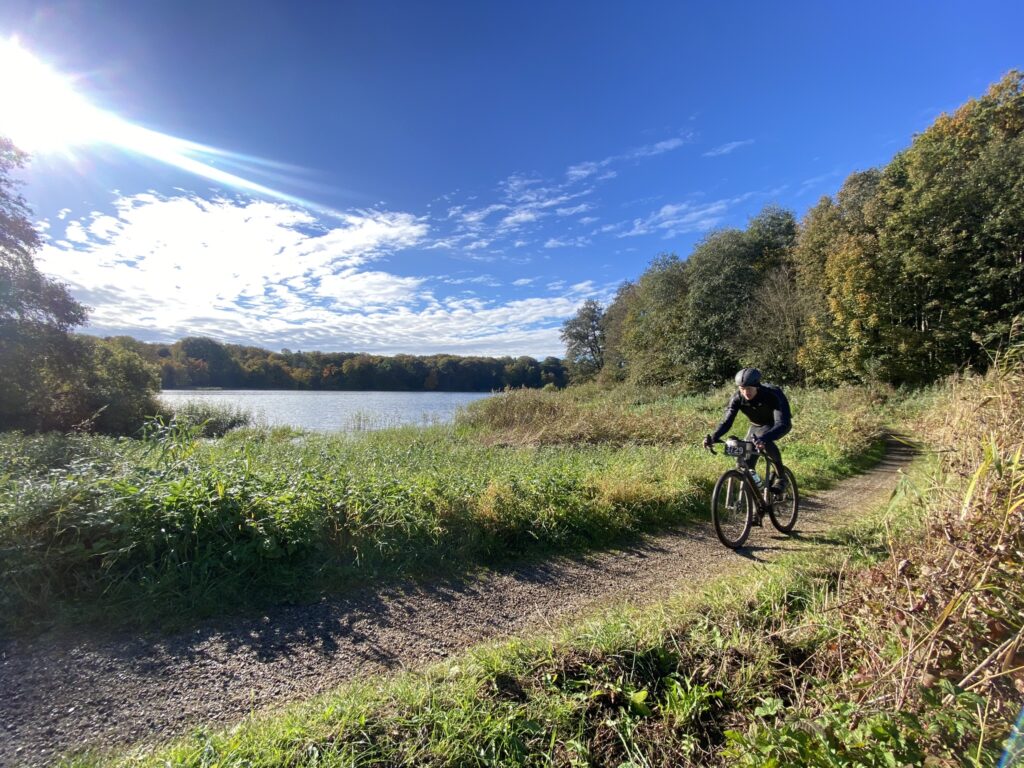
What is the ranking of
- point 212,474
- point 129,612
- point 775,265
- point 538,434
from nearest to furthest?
point 129,612 < point 212,474 < point 538,434 < point 775,265

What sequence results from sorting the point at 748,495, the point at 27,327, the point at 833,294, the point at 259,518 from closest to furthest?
1. the point at 259,518
2. the point at 748,495
3. the point at 27,327
4. the point at 833,294

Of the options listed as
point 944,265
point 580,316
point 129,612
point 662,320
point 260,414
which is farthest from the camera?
point 580,316

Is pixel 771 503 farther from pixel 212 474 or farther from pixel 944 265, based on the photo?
pixel 944 265

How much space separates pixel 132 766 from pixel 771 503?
573 cm

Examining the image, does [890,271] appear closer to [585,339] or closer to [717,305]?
[717,305]

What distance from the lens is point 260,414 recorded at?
62.2 feet

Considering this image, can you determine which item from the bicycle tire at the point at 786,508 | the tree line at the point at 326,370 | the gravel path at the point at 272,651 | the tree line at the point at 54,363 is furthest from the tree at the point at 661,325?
the gravel path at the point at 272,651

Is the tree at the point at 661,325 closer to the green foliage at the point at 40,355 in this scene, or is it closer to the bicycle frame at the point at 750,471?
the bicycle frame at the point at 750,471

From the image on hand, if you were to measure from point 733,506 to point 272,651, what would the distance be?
4703 millimetres

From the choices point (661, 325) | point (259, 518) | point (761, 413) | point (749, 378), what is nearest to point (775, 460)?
point (761, 413)

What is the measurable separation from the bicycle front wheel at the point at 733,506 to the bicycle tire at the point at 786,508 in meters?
0.32

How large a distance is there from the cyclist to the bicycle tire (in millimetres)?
135

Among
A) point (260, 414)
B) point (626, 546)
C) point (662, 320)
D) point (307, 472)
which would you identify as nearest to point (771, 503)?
point (626, 546)

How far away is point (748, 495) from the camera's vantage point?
498 cm
